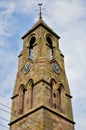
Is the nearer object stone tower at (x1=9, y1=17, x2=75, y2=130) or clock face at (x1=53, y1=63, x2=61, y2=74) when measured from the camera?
stone tower at (x1=9, y1=17, x2=75, y2=130)

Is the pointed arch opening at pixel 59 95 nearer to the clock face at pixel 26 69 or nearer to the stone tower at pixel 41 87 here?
the stone tower at pixel 41 87

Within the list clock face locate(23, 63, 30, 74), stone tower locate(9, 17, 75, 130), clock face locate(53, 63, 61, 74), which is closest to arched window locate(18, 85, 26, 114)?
stone tower locate(9, 17, 75, 130)

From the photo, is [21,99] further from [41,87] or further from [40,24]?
[40,24]

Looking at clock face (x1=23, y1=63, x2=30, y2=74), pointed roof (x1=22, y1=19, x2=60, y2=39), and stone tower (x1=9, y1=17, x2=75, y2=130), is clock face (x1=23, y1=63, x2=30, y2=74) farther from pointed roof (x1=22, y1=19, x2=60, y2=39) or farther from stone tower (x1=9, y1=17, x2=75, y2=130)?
pointed roof (x1=22, y1=19, x2=60, y2=39)

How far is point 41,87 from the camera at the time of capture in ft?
100

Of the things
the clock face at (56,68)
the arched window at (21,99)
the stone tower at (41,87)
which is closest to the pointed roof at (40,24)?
the stone tower at (41,87)

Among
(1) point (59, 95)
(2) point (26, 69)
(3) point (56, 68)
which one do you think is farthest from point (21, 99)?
(3) point (56, 68)

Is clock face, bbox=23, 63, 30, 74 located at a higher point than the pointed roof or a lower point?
lower

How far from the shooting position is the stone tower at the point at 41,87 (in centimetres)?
2934

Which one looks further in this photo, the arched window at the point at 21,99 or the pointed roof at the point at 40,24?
the pointed roof at the point at 40,24

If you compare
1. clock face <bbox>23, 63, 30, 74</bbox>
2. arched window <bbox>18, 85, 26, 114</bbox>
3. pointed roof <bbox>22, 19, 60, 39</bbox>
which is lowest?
arched window <bbox>18, 85, 26, 114</bbox>

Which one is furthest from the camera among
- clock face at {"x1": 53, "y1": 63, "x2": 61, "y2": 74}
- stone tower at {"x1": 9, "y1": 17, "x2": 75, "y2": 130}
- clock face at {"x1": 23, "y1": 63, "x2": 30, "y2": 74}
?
clock face at {"x1": 53, "y1": 63, "x2": 61, "y2": 74}

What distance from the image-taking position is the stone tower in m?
29.3

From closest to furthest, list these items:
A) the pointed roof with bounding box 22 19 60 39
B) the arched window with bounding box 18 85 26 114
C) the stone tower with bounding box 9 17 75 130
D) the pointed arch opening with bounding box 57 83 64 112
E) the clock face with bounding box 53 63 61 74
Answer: the stone tower with bounding box 9 17 75 130, the arched window with bounding box 18 85 26 114, the pointed arch opening with bounding box 57 83 64 112, the clock face with bounding box 53 63 61 74, the pointed roof with bounding box 22 19 60 39
